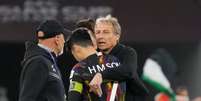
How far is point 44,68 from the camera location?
5.98m

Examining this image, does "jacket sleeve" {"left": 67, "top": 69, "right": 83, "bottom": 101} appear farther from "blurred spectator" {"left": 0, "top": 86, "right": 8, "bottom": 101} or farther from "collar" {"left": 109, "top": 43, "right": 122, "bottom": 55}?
"blurred spectator" {"left": 0, "top": 86, "right": 8, "bottom": 101}

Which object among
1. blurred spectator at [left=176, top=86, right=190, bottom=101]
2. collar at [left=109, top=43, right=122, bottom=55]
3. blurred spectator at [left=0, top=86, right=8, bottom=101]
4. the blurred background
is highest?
collar at [left=109, top=43, right=122, bottom=55]

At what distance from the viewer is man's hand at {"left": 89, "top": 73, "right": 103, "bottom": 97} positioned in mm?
6039

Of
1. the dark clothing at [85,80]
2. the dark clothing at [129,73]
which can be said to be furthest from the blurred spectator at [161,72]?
the dark clothing at [85,80]

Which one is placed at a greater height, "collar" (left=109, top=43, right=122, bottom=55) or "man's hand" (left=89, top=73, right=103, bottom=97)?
"collar" (left=109, top=43, right=122, bottom=55)

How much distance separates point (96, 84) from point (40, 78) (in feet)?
1.32

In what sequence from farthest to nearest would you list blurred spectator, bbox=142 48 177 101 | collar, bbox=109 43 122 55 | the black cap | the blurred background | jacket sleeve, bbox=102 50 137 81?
the blurred background, blurred spectator, bbox=142 48 177 101, collar, bbox=109 43 122 55, jacket sleeve, bbox=102 50 137 81, the black cap

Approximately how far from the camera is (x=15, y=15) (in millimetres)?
13211

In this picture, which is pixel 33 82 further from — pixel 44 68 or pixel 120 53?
pixel 120 53

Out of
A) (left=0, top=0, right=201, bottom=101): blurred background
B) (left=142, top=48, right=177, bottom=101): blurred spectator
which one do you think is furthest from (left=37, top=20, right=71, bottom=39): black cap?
(left=0, top=0, right=201, bottom=101): blurred background

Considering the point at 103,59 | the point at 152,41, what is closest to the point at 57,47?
the point at 103,59

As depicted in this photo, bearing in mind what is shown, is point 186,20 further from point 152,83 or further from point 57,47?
point 57,47

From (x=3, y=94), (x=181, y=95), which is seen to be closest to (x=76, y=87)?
(x=181, y=95)

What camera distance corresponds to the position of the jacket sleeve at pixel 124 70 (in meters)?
6.27
